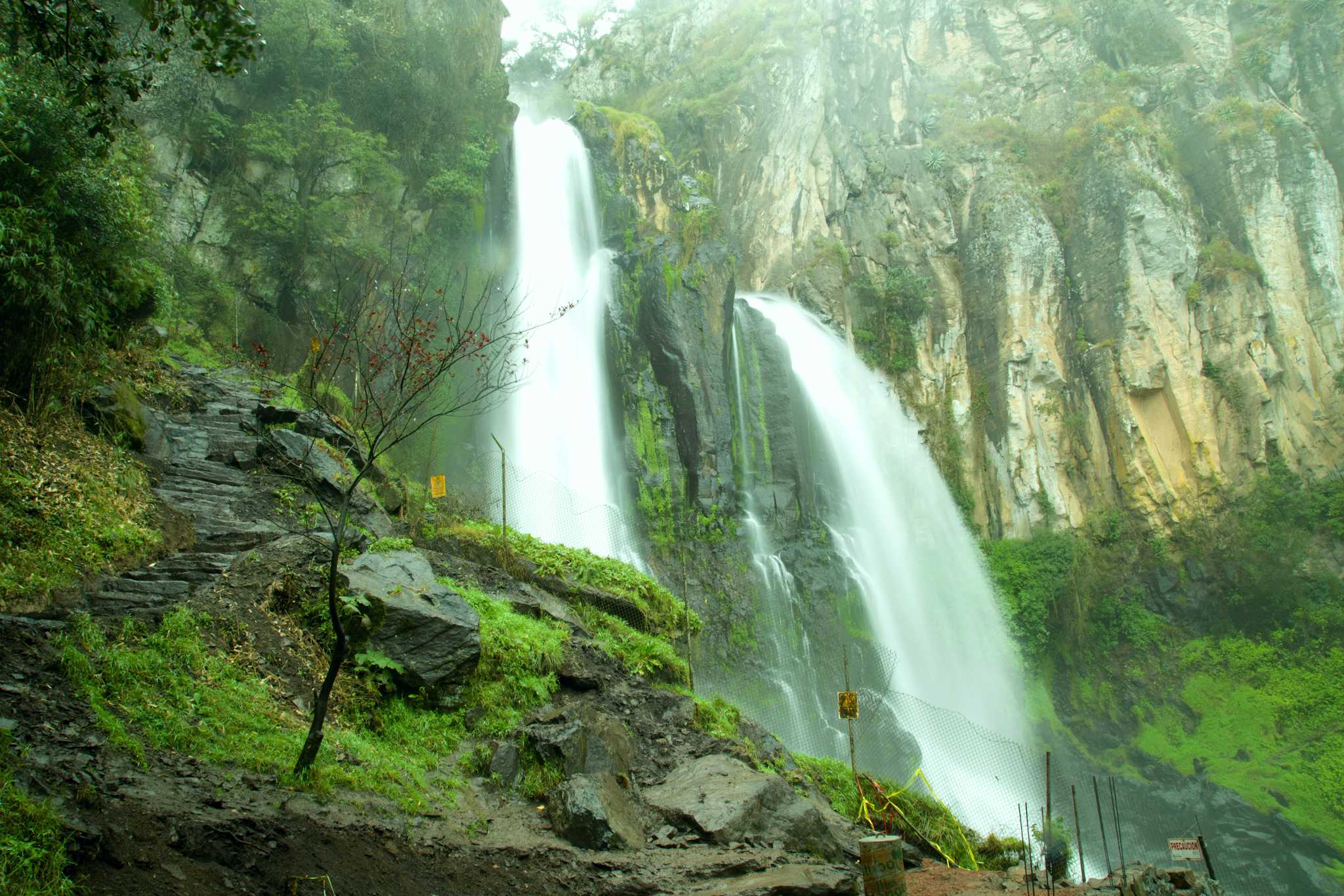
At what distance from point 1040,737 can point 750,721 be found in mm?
13381

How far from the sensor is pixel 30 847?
2945 millimetres

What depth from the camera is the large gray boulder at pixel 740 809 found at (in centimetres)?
602

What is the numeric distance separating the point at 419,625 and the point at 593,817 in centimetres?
222

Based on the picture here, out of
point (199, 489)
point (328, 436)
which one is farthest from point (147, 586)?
point (328, 436)

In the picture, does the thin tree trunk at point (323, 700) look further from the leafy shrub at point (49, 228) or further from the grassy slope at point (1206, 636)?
the grassy slope at point (1206, 636)

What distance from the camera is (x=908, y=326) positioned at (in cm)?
2509

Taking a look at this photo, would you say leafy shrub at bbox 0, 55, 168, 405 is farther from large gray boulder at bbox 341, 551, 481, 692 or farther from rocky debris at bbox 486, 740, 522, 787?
rocky debris at bbox 486, 740, 522, 787

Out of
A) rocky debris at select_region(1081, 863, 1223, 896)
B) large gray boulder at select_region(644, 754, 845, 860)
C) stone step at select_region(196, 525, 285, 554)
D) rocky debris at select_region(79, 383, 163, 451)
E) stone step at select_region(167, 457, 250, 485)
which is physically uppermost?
rocky debris at select_region(79, 383, 163, 451)

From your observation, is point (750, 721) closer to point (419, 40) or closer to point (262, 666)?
point (262, 666)

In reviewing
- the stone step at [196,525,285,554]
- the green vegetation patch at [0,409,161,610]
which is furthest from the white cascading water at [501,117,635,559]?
the green vegetation patch at [0,409,161,610]

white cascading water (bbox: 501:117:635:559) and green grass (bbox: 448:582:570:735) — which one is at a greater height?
white cascading water (bbox: 501:117:635:559)

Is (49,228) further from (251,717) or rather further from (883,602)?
(883,602)

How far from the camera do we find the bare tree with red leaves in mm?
4820

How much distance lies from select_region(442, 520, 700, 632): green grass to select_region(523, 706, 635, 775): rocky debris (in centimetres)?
325
